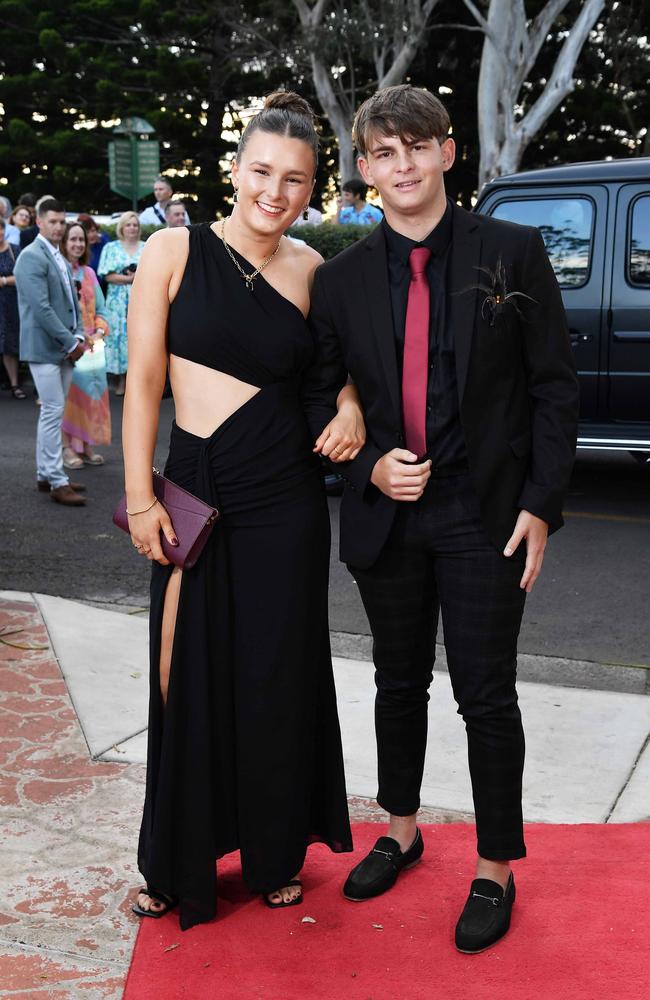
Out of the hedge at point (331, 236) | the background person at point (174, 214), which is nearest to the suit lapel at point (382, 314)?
the background person at point (174, 214)

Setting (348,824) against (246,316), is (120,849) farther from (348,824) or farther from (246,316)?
(246,316)

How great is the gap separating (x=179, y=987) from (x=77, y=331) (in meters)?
6.54

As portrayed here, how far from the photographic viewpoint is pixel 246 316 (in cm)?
296

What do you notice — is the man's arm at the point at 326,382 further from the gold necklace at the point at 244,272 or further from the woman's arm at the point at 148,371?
the woman's arm at the point at 148,371

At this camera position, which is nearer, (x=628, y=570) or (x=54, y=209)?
(x=628, y=570)

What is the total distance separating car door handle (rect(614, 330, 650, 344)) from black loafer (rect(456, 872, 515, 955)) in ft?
17.2

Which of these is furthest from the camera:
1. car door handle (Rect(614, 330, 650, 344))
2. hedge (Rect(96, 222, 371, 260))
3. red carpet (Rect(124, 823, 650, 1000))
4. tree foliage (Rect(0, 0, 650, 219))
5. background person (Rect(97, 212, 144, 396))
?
tree foliage (Rect(0, 0, 650, 219))

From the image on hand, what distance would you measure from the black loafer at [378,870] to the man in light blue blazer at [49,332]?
5358mm

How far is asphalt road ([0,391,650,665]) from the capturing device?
18.6 ft

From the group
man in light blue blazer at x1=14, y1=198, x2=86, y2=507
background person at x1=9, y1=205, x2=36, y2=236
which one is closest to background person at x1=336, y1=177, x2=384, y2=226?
background person at x1=9, y1=205, x2=36, y2=236

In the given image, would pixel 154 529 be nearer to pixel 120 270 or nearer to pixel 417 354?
pixel 417 354

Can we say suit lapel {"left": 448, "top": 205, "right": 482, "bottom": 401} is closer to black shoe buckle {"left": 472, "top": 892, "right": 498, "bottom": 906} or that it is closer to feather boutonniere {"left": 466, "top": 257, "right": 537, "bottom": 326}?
feather boutonniere {"left": 466, "top": 257, "right": 537, "bottom": 326}

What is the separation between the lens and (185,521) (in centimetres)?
297

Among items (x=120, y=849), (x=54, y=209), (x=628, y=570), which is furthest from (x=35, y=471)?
(x=120, y=849)
